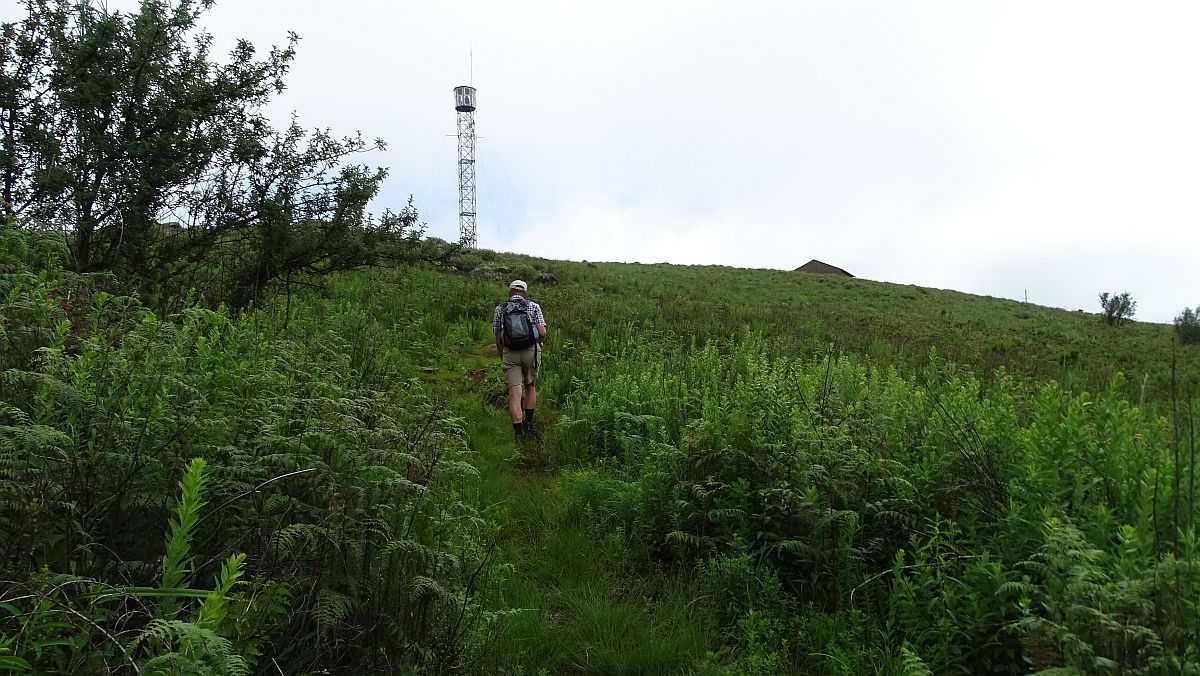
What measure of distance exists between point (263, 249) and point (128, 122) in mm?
1811

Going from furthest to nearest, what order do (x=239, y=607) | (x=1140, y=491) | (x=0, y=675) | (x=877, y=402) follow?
(x=877, y=402) → (x=1140, y=491) → (x=239, y=607) → (x=0, y=675)

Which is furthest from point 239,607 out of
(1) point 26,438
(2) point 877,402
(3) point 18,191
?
(3) point 18,191

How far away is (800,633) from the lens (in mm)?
3260

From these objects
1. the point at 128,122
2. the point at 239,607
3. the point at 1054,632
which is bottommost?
the point at 1054,632

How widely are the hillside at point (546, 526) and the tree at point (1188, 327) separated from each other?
2165 cm

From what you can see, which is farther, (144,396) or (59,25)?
(59,25)

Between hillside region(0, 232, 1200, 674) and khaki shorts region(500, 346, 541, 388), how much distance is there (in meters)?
1.42

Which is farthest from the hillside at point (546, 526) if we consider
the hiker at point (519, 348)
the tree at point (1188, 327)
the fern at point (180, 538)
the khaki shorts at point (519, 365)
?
the tree at point (1188, 327)

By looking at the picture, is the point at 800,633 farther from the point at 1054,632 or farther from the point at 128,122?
the point at 128,122

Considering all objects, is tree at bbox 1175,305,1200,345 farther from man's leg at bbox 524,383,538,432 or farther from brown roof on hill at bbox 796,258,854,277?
brown roof on hill at bbox 796,258,854,277

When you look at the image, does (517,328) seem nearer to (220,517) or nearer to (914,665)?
(220,517)

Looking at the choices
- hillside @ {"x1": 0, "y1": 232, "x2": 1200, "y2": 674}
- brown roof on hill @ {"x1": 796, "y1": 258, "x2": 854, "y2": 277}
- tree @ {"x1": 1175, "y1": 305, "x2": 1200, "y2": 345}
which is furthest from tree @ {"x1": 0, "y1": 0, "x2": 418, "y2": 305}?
brown roof on hill @ {"x1": 796, "y1": 258, "x2": 854, "y2": 277}

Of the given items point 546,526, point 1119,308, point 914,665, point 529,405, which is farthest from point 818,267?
point 914,665

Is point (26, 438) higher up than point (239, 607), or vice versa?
point (26, 438)
